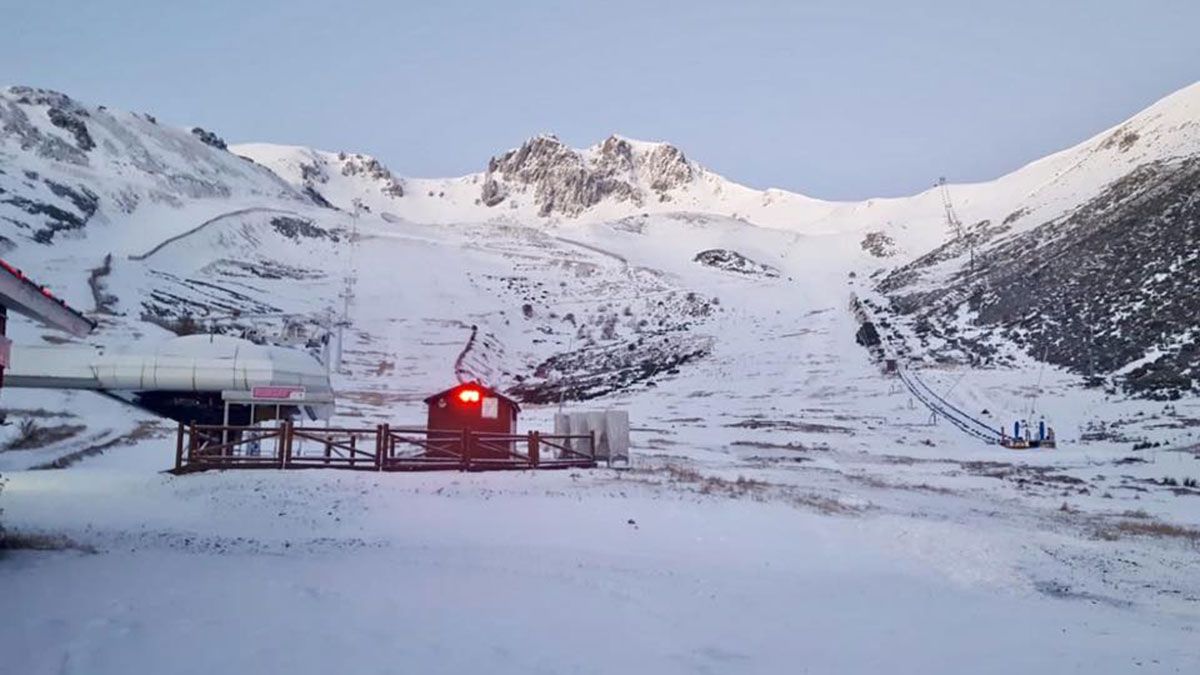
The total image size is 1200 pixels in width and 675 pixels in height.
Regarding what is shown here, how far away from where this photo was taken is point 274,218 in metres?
119

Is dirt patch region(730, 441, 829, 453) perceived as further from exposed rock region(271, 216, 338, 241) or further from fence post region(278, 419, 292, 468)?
exposed rock region(271, 216, 338, 241)

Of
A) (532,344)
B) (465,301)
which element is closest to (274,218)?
(465,301)

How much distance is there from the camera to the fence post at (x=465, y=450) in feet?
85.9

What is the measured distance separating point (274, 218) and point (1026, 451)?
102 metres

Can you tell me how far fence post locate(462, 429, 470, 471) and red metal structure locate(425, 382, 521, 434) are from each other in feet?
17.9

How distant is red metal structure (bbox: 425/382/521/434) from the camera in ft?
105

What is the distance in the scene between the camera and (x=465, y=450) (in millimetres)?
26234

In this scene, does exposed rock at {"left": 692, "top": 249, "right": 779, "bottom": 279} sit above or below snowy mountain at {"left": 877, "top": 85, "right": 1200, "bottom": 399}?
above

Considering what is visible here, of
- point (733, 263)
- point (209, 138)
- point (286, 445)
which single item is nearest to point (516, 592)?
point (286, 445)

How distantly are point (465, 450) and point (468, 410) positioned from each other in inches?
232

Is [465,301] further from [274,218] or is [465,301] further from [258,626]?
[258,626]

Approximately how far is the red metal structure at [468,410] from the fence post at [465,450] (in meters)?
5.44

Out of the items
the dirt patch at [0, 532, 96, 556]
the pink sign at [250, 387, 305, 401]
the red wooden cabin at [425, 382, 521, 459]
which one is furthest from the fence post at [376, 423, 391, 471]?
the dirt patch at [0, 532, 96, 556]

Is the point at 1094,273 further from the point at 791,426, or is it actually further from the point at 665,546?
the point at 665,546
